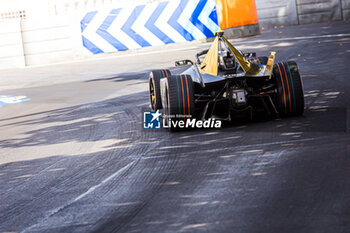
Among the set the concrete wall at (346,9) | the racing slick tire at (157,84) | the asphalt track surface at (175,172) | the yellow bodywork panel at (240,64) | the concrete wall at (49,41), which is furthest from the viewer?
the concrete wall at (346,9)

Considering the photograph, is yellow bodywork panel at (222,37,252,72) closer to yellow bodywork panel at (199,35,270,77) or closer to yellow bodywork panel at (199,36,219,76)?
yellow bodywork panel at (199,35,270,77)

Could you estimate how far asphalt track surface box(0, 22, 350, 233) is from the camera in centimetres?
559

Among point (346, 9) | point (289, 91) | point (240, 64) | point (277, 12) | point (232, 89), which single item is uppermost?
point (277, 12)

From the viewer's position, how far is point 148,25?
2648 cm

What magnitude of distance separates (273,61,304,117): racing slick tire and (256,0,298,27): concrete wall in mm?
23541

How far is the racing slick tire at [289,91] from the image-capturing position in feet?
30.6

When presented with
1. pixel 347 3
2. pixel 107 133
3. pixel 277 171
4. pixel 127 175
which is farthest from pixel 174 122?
pixel 347 3

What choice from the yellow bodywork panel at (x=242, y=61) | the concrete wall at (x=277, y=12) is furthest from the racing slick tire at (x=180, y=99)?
the concrete wall at (x=277, y=12)

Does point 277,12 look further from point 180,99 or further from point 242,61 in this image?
point 180,99

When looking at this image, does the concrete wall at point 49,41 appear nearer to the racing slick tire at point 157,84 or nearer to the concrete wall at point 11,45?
the concrete wall at point 11,45

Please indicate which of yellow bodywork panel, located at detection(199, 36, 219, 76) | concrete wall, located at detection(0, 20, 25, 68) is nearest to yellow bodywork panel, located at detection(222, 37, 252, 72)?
yellow bodywork panel, located at detection(199, 36, 219, 76)

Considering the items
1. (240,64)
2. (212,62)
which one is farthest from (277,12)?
(240,64)

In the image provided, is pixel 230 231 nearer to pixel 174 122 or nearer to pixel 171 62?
pixel 174 122

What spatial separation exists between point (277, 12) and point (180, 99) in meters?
24.5
